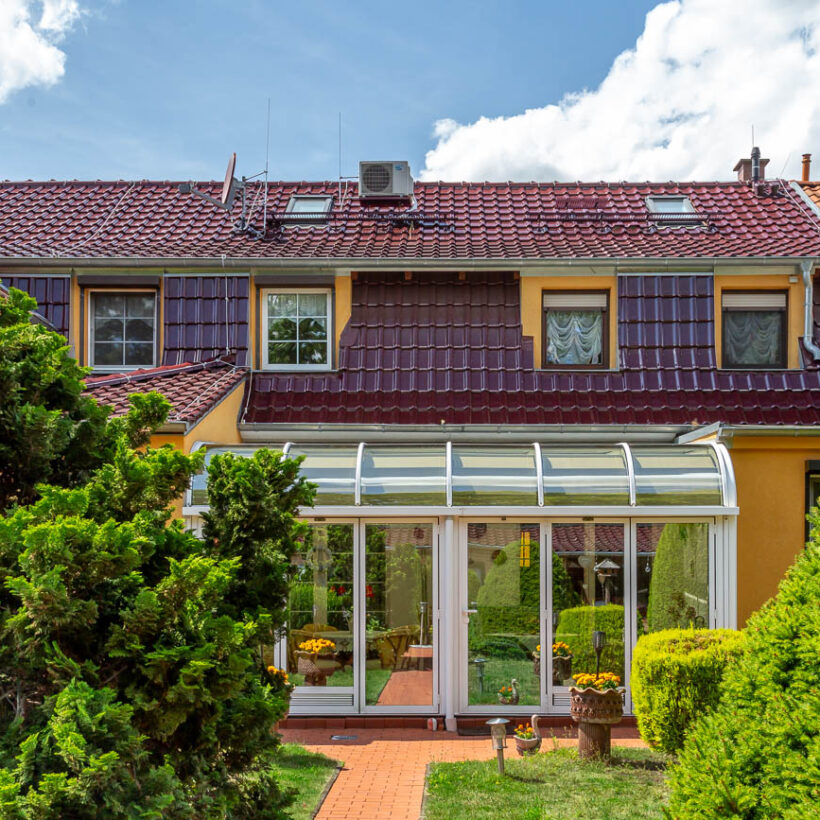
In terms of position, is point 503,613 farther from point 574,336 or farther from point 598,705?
point 574,336

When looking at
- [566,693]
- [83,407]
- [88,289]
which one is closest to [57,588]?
[83,407]

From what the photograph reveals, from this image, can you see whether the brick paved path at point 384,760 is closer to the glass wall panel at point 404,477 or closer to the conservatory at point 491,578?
the conservatory at point 491,578

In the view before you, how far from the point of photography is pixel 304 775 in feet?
27.6

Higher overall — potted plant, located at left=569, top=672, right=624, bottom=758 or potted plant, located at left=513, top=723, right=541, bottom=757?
potted plant, located at left=569, top=672, right=624, bottom=758

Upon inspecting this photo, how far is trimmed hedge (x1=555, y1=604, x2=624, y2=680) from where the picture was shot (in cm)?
1082

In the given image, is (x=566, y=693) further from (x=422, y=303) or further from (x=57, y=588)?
(x=57, y=588)

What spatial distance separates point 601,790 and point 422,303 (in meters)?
8.01

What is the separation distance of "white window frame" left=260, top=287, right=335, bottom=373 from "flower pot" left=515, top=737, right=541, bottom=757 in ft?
21.5

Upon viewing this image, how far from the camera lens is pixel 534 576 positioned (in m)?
10.9

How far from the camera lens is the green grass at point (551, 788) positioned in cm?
733

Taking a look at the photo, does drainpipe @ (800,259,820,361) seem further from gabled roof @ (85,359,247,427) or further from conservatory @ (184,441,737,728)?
gabled roof @ (85,359,247,427)

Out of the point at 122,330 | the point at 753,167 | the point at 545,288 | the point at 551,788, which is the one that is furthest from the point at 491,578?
the point at 753,167

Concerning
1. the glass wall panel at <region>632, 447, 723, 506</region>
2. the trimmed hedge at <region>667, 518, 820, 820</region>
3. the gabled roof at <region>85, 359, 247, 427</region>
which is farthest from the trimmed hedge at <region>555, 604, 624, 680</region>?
the trimmed hedge at <region>667, 518, 820, 820</region>

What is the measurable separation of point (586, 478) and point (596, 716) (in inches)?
121
